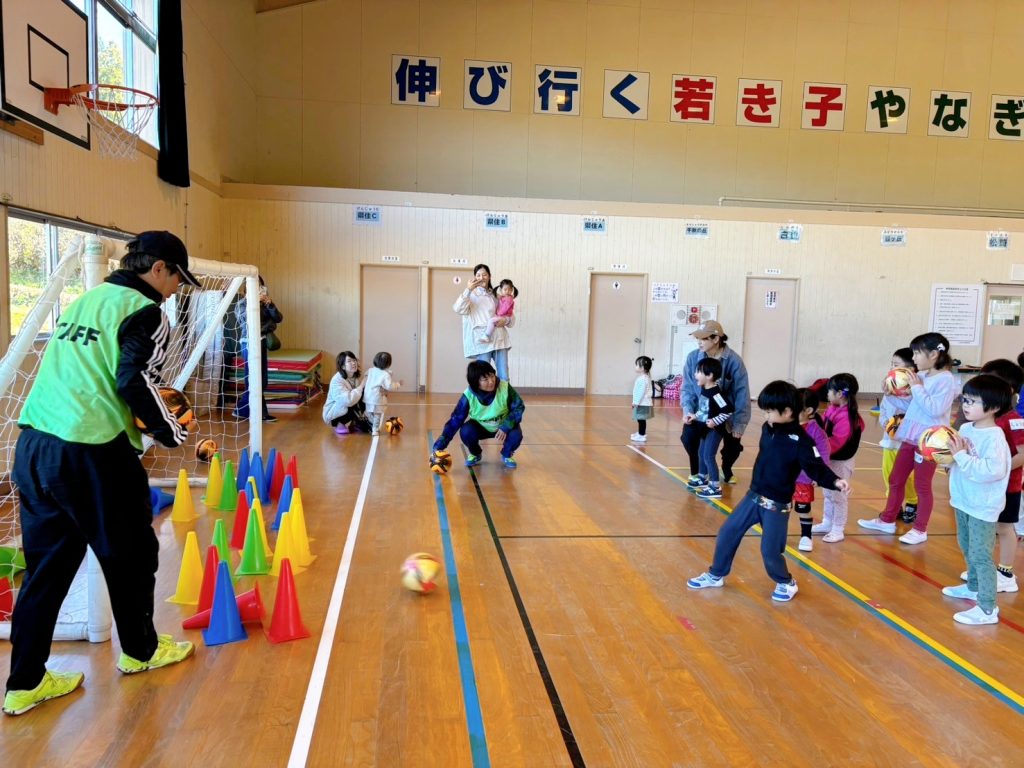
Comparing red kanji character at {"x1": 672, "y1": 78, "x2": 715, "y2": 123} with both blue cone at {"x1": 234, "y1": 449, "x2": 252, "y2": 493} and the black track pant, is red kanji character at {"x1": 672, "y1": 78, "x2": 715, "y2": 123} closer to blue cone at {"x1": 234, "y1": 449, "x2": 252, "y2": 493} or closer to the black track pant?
blue cone at {"x1": 234, "y1": 449, "x2": 252, "y2": 493}

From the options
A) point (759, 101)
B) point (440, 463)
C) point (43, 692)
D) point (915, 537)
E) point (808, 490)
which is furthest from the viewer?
point (759, 101)

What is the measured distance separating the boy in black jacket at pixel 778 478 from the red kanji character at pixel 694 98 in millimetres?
12188

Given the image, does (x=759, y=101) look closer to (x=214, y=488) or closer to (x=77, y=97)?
(x=77, y=97)

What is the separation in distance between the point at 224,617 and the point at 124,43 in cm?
773

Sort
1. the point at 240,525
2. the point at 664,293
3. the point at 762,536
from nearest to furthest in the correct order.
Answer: the point at 762,536 → the point at 240,525 → the point at 664,293

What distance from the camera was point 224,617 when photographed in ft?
11.5

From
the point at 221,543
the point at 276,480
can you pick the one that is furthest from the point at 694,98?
the point at 221,543

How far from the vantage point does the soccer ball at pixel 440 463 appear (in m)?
7.05

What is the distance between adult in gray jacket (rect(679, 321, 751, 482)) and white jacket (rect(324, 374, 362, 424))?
4389 millimetres

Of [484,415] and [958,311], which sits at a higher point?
[958,311]

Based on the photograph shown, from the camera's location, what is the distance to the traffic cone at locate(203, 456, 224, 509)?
576 cm

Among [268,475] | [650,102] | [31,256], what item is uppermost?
[650,102]

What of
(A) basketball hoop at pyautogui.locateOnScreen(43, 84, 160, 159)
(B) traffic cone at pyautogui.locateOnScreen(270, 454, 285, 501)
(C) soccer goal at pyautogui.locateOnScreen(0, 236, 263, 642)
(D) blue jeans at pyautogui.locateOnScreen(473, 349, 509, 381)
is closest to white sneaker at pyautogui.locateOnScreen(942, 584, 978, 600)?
(C) soccer goal at pyautogui.locateOnScreen(0, 236, 263, 642)

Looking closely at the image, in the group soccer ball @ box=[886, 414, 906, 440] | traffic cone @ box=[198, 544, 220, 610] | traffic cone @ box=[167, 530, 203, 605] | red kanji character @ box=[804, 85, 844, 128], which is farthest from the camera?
red kanji character @ box=[804, 85, 844, 128]
